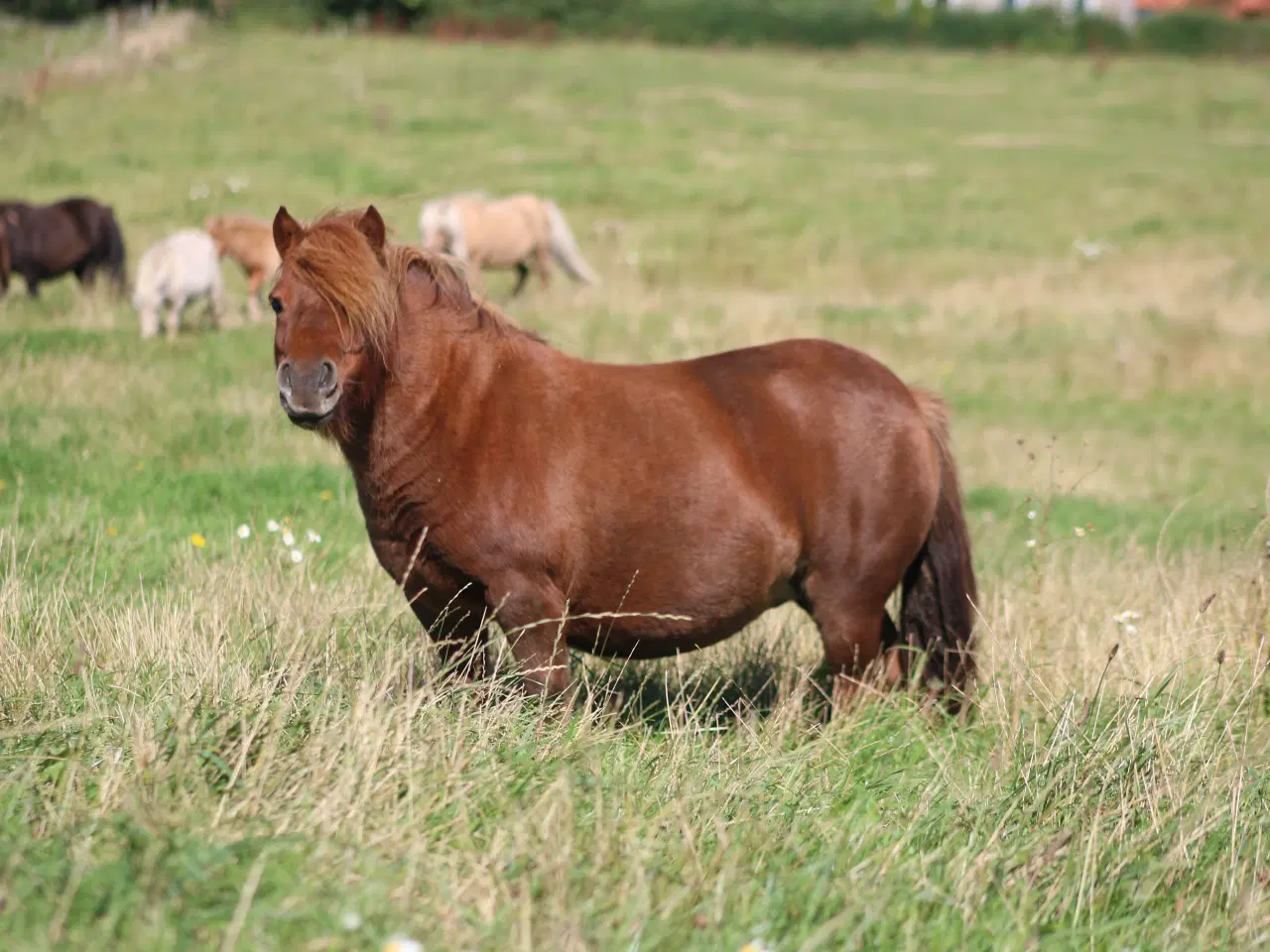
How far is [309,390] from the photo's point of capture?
4.20m

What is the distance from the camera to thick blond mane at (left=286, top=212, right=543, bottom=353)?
4.31 meters

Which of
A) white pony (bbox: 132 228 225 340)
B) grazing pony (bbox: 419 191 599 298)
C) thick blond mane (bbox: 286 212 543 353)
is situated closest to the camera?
thick blond mane (bbox: 286 212 543 353)

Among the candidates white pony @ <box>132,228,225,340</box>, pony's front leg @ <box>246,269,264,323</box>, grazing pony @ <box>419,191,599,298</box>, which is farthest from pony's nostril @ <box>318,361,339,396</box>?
grazing pony @ <box>419,191,599,298</box>

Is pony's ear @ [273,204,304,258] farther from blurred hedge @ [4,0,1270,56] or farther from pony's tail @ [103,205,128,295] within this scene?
blurred hedge @ [4,0,1270,56]

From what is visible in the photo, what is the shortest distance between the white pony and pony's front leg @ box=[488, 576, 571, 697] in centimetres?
888

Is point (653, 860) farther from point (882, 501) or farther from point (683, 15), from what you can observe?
point (683, 15)

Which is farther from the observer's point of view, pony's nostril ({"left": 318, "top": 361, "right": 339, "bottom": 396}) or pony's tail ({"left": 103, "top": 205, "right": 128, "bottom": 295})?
pony's tail ({"left": 103, "top": 205, "right": 128, "bottom": 295})

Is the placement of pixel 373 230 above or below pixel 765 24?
below

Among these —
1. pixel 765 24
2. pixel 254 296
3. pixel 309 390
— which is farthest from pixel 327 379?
pixel 765 24

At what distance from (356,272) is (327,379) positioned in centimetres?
38

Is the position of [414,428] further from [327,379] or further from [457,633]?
[457,633]

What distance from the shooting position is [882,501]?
201 inches

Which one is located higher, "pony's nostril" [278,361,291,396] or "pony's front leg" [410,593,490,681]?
"pony's nostril" [278,361,291,396]

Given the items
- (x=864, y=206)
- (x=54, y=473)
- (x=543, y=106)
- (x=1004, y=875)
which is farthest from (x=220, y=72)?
(x=1004, y=875)
